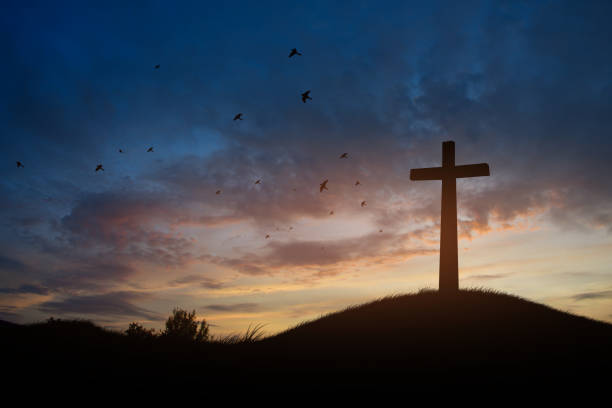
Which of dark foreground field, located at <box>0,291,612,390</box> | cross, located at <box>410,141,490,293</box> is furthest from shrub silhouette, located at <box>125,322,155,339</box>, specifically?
cross, located at <box>410,141,490,293</box>

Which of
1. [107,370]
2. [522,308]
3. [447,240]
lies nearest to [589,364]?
[522,308]

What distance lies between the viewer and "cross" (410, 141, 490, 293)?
51.4 ft

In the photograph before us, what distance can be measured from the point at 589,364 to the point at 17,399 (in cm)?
1361

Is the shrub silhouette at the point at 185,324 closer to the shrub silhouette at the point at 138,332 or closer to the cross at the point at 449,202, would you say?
the shrub silhouette at the point at 138,332

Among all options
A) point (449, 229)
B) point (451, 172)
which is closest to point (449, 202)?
point (449, 229)

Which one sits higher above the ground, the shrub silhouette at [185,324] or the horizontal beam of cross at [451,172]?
the horizontal beam of cross at [451,172]

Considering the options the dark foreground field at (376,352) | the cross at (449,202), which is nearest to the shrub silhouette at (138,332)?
the dark foreground field at (376,352)

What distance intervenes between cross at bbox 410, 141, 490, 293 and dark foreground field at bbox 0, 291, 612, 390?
965 mm

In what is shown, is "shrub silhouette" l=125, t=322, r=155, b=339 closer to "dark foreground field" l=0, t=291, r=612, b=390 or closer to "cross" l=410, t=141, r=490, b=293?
"dark foreground field" l=0, t=291, r=612, b=390

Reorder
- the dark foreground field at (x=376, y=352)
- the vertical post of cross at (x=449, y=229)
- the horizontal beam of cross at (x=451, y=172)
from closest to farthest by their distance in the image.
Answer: the dark foreground field at (x=376, y=352), the vertical post of cross at (x=449, y=229), the horizontal beam of cross at (x=451, y=172)

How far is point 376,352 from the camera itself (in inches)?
420

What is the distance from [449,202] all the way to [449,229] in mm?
1076

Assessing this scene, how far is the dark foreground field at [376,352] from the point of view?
9461 millimetres

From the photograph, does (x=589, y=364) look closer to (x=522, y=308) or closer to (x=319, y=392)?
(x=522, y=308)
